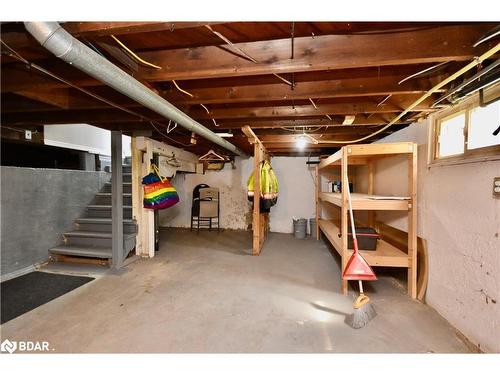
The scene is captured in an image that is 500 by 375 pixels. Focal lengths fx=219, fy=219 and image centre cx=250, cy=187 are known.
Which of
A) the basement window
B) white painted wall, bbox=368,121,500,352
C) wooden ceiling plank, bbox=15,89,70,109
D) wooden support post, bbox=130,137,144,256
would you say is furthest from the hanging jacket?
wooden ceiling plank, bbox=15,89,70,109

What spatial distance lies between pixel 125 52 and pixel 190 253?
9.21 feet

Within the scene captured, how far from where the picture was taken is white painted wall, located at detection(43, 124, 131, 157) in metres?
3.49

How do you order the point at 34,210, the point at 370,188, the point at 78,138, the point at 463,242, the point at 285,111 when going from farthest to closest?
the point at 78,138, the point at 370,188, the point at 34,210, the point at 285,111, the point at 463,242

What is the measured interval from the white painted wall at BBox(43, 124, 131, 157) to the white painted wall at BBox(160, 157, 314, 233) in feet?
5.69

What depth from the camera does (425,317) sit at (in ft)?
5.61

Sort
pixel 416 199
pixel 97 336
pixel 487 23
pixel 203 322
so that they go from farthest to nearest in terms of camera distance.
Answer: pixel 416 199
pixel 203 322
pixel 97 336
pixel 487 23

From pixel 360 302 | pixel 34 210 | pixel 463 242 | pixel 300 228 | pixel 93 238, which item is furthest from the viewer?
pixel 300 228

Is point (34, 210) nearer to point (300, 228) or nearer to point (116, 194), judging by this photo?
point (116, 194)

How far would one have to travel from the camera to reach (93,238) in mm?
3068

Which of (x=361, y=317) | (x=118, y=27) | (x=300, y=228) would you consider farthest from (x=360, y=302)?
(x=300, y=228)

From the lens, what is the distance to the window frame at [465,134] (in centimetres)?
135

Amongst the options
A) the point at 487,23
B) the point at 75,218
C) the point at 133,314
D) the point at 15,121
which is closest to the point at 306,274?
the point at 133,314

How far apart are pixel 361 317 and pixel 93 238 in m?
3.36

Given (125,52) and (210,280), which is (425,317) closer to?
(210,280)
